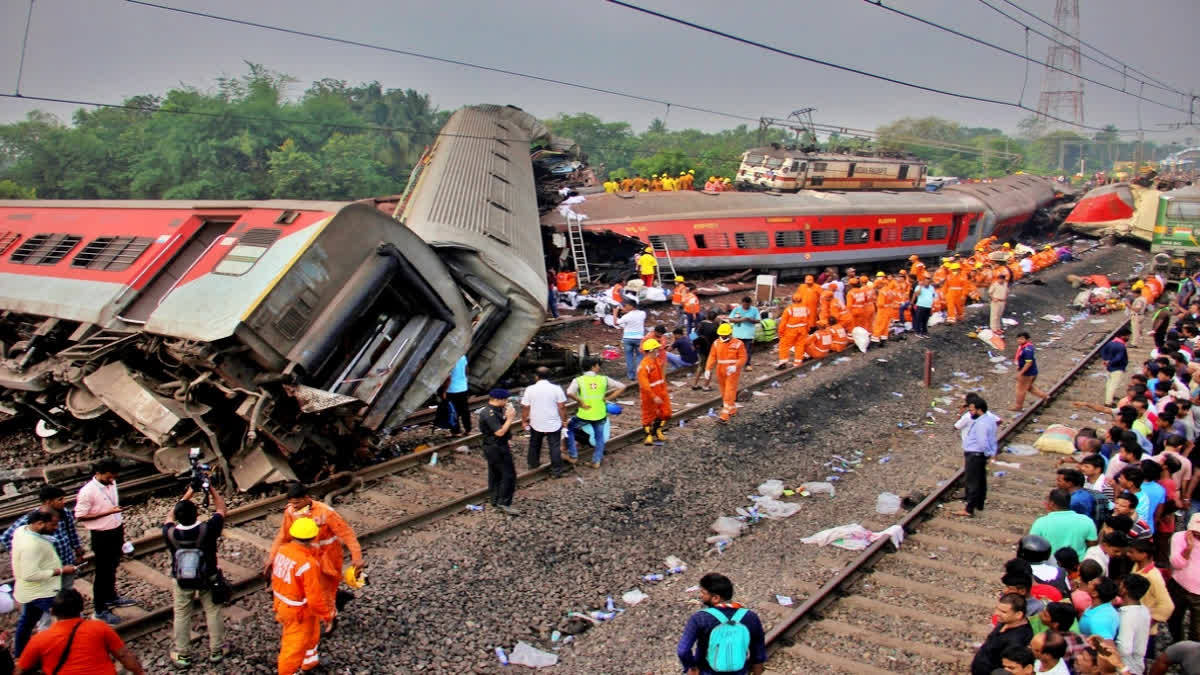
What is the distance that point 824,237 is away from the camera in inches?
875

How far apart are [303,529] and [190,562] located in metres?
0.78

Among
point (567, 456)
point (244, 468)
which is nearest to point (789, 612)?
point (567, 456)

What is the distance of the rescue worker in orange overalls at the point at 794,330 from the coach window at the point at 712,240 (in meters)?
6.79

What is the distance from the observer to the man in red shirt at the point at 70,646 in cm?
418

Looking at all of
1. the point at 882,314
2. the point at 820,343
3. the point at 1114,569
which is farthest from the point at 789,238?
the point at 1114,569

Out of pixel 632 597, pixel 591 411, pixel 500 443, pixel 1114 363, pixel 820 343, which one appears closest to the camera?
pixel 632 597

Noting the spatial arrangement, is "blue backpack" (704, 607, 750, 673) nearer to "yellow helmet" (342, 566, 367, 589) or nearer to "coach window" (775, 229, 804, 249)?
"yellow helmet" (342, 566, 367, 589)

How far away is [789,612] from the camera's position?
6141 millimetres

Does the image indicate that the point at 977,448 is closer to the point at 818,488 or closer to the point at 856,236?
the point at 818,488

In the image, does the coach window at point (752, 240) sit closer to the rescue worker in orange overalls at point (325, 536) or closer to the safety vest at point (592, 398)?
the safety vest at point (592, 398)

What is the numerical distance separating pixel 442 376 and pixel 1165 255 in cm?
2280

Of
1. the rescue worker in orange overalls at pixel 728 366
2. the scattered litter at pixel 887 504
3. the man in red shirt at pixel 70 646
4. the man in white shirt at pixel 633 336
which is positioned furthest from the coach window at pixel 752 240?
the man in red shirt at pixel 70 646

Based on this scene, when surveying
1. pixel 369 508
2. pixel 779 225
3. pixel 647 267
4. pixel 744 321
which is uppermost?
pixel 779 225

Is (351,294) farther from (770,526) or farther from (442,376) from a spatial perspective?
(770,526)
